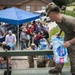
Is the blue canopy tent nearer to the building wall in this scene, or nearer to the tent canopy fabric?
the tent canopy fabric

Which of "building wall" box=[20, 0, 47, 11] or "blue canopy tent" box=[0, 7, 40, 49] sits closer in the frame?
"blue canopy tent" box=[0, 7, 40, 49]

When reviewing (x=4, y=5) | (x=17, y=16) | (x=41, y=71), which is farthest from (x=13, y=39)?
(x=4, y=5)

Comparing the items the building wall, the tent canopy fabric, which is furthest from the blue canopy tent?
the building wall

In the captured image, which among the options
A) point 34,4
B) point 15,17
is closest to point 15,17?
point 15,17

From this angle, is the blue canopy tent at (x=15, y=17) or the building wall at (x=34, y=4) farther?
the building wall at (x=34, y=4)

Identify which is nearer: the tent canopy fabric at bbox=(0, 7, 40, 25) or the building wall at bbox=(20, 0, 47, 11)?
the tent canopy fabric at bbox=(0, 7, 40, 25)

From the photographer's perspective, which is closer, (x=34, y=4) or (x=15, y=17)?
(x=15, y=17)

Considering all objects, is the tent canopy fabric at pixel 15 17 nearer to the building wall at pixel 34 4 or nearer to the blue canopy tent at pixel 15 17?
the blue canopy tent at pixel 15 17

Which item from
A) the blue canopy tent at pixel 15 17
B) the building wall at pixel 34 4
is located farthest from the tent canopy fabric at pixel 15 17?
the building wall at pixel 34 4

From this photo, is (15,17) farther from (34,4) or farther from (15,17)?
(34,4)

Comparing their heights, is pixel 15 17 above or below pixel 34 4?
above

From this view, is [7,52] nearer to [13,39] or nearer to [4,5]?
[13,39]

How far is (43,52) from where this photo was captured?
4.89 m

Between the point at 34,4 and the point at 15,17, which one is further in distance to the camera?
the point at 34,4
